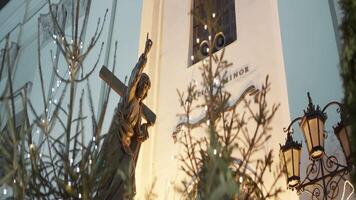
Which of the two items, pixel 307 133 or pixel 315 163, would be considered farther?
pixel 315 163

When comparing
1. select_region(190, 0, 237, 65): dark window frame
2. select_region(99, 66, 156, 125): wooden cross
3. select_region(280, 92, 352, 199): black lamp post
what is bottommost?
select_region(280, 92, 352, 199): black lamp post

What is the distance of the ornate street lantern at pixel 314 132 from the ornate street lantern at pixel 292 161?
0.12 metres

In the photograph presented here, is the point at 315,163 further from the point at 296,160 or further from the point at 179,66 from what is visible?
the point at 179,66

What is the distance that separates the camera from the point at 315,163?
154 inches

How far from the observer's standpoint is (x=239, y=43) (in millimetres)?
5859

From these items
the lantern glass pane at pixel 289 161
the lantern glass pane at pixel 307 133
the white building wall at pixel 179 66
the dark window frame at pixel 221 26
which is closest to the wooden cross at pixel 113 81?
the white building wall at pixel 179 66

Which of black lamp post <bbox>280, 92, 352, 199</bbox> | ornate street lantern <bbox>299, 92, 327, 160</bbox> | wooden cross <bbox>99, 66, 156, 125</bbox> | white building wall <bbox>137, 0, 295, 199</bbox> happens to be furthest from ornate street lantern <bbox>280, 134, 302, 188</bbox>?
wooden cross <bbox>99, 66, 156, 125</bbox>

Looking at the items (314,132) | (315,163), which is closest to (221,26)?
(315,163)

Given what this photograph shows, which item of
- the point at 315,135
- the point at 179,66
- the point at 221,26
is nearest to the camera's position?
the point at 315,135

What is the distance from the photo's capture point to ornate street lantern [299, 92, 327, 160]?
11.7 ft

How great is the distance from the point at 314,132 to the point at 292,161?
0.92ft

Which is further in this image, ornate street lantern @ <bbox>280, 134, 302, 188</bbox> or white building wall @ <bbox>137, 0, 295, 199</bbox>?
white building wall @ <bbox>137, 0, 295, 199</bbox>

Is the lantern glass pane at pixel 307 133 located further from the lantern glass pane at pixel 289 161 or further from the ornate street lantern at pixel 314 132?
the lantern glass pane at pixel 289 161

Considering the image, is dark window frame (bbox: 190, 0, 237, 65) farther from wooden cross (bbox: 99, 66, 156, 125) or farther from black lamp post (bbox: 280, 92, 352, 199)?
black lamp post (bbox: 280, 92, 352, 199)
